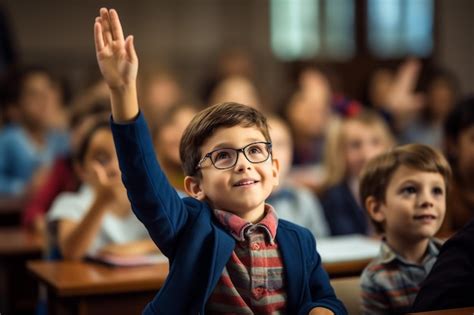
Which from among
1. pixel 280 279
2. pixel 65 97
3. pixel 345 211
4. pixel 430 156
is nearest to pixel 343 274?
pixel 430 156

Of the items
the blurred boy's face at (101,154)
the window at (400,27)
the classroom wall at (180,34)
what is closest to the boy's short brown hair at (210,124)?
the blurred boy's face at (101,154)

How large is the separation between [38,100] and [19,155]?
1.77 feet

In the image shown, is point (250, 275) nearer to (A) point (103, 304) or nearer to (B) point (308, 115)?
(A) point (103, 304)

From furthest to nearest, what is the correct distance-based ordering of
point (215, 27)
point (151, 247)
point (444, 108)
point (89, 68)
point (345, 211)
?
point (215, 27) → point (89, 68) → point (444, 108) → point (345, 211) → point (151, 247)

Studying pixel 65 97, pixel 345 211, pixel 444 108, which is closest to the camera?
pixel 345 211

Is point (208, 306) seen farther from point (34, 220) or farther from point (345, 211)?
point (34, 220)

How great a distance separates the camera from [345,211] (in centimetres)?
394

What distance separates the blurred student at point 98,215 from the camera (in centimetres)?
293

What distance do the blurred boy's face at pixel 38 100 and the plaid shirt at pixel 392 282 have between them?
4.27 meters

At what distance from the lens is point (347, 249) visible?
299cm

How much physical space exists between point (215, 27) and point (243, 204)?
29.4 feet

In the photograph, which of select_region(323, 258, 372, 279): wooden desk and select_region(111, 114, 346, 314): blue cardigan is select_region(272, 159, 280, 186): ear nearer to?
select_region(111, 114, 346, 314): blue cardigan

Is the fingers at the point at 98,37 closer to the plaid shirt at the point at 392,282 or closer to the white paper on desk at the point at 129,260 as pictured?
the plaid shirt at the point at 392,282

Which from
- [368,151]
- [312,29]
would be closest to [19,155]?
[368,151]
